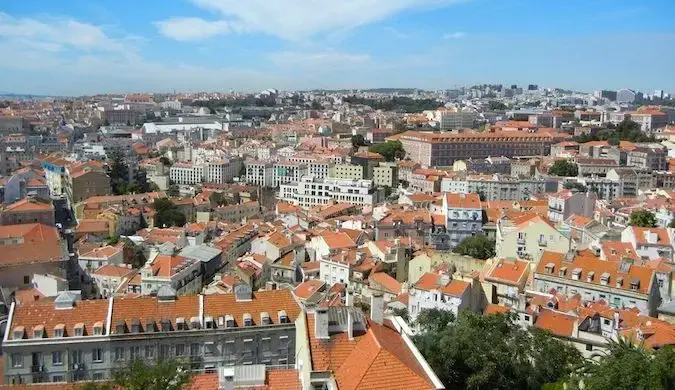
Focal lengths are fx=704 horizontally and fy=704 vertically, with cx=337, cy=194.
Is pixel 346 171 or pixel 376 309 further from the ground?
pixel 376 309

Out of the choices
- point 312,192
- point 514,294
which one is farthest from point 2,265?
point 312,192

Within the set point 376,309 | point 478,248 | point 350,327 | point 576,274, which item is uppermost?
point 350,327

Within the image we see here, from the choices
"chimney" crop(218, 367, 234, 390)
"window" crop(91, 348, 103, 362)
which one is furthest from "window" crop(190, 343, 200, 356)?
"chimney" crop(218, 367, 234, 390)

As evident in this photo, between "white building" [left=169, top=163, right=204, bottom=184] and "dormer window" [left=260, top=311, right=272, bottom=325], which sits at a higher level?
"dormer window" [left=260, top=311, right=272, bottom=325]

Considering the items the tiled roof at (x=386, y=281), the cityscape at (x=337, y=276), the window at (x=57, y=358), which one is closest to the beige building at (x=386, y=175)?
the cityscape at (x=337, y=276)

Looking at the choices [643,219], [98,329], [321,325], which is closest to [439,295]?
[98,329]

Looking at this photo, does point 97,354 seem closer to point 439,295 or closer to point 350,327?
point 350,327

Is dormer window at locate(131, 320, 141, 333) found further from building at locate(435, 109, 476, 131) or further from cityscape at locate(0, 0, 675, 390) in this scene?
building at locate(435, 109, 476, 131)
